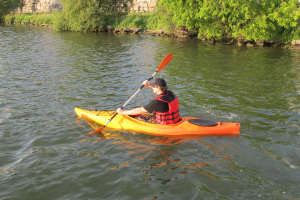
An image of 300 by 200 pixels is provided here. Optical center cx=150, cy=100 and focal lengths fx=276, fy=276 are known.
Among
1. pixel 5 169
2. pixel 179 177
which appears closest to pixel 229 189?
pixel 179 177

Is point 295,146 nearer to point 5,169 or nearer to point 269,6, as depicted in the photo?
point 5,169

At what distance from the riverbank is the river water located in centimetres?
711

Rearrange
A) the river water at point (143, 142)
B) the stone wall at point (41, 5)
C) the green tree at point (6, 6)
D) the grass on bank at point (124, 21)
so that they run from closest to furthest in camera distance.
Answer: the river water at point (143, 142), the grass on bank at point (124, 21), the green tree at point (6, 6), the stone wall at point (41, 5)

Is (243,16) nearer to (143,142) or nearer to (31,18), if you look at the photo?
(143,142)

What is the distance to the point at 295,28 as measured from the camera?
54.7 feet

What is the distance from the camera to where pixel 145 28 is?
26.7 meters

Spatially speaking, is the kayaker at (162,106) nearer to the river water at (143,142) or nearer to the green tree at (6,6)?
the river water at (143,142)

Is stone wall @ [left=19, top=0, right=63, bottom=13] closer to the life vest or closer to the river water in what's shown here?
the river water

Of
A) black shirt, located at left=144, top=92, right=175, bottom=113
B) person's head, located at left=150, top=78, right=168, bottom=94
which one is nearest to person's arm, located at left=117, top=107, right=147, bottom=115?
black shirt, located at left=144, top=92, right=175, bottom=113

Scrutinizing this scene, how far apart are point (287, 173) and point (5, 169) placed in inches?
171

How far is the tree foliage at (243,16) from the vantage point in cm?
1539

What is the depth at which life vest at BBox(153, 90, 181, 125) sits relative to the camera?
5.31 meters

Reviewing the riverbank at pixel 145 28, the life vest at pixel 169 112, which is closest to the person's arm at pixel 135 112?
the life vest at pixel 169 112

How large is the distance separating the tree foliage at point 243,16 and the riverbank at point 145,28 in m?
0.58
